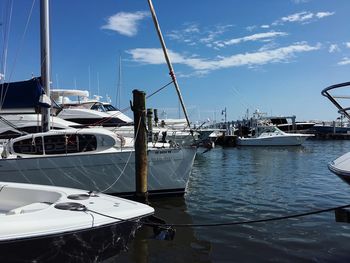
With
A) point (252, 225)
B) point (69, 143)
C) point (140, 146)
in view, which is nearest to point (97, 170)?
point (69, 143)

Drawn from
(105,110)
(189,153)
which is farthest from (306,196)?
(105,110)

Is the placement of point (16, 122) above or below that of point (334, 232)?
above

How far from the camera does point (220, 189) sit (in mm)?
15117

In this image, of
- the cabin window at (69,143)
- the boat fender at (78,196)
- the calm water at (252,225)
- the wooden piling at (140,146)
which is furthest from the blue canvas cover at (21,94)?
the boat fender at (78,196)

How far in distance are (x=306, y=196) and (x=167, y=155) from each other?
487 centimetres

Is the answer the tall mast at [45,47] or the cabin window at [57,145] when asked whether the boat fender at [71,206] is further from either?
the tall mast at [45,47]

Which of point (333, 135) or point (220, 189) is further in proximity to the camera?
point (333, 135)

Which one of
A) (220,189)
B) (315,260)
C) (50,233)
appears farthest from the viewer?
(220,189)

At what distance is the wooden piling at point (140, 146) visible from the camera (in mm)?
10930

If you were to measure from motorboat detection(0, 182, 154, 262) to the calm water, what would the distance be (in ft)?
5.69

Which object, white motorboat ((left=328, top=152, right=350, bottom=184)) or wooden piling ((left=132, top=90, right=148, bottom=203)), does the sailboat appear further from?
white motorboat ((left=328, top=152, right=350, bottom=184))

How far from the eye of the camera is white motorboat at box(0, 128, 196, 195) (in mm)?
12039

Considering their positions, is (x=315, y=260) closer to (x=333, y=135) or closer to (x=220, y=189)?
(x=220, y=189)

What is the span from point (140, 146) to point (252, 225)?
3.54 m
